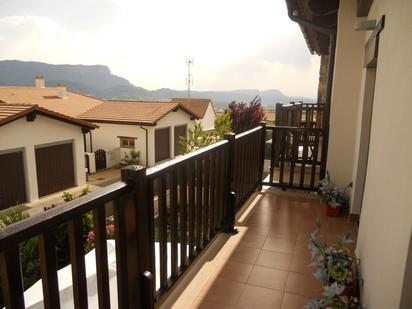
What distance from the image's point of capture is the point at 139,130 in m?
16.1

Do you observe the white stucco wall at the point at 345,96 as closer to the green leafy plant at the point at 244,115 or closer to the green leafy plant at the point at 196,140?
the green leafy plant at the point at 196,140

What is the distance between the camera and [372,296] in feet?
4.82

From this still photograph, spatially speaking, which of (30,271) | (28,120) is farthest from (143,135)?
(30,271)

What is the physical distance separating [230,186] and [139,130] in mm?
13650

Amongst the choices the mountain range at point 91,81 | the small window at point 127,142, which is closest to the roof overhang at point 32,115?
the small window at point 127,142

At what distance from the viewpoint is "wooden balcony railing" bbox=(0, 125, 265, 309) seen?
3.13 ft

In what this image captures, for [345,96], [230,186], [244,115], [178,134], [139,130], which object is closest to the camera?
[230,186]

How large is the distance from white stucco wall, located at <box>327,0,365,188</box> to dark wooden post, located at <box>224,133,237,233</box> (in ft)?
5.65

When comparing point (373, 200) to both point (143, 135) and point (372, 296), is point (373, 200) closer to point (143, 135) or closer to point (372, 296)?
point (372, 296)

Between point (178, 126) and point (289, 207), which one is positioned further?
point (178, 126)

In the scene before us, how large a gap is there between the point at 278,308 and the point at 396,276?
118cm

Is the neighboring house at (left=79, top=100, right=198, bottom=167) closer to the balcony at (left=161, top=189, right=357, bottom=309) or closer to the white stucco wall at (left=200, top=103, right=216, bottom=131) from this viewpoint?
the white stucco wall at (left=200, top=103, right=216, bottom=131)

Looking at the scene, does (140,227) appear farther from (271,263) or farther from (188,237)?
(271,263)

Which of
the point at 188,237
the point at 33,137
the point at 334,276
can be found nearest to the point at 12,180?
the point at 33,137
